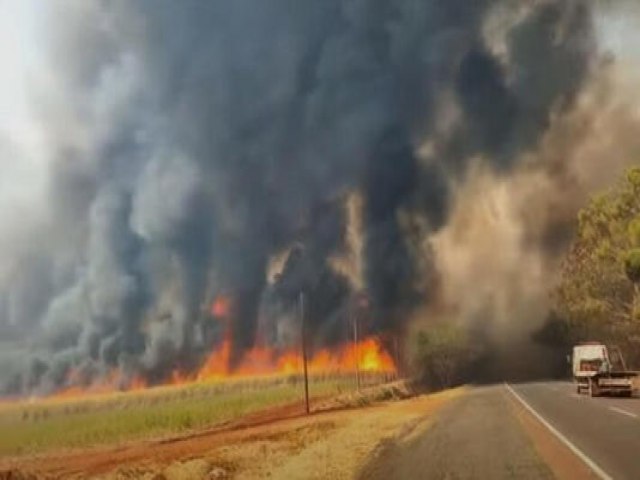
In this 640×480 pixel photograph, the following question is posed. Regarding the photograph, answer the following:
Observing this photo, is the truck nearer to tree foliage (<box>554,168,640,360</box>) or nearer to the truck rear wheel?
the truck rear wheel

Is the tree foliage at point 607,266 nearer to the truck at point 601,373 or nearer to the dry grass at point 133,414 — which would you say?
the truck at point 601,373

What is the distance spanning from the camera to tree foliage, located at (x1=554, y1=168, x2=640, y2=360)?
80.5 metres

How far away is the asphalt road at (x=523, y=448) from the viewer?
20016 millimetres

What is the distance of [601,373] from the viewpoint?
2061 inches

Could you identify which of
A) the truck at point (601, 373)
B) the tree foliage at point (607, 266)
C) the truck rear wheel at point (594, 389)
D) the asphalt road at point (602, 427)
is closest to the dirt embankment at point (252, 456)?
the asphalt road at point (602, 427)

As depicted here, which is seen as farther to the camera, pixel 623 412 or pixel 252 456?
pixel 623 412

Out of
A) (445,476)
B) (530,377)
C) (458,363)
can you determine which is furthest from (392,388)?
(445,476)

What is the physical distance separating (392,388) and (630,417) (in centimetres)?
5177

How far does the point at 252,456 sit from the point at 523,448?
908 centimetres

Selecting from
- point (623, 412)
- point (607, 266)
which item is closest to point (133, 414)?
point (623, 412)

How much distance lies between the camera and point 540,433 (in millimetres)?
29109

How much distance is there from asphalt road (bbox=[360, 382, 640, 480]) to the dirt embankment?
134 centimetres

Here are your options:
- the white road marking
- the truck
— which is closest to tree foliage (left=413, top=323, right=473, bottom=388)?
the truck

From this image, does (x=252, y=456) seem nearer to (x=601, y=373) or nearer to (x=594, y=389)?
(x=594, y=389)
